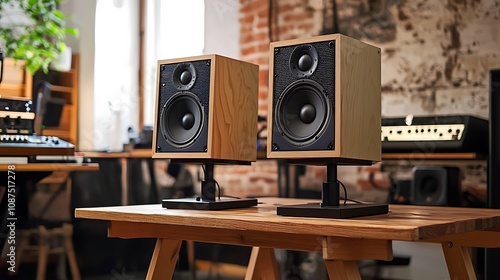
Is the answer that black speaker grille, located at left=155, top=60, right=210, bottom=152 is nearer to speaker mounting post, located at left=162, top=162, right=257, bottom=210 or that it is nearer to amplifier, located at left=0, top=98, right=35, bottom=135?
speaker mounting post, located at left=162, top=162, right=257, bottom=210

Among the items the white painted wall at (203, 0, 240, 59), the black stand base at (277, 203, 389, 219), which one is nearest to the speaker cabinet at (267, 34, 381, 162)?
the black stand base at (277, 203, 389, 219)

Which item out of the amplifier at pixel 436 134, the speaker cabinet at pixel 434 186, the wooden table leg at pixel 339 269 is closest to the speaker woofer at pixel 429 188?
the speaker cabinet at pixel 434 186

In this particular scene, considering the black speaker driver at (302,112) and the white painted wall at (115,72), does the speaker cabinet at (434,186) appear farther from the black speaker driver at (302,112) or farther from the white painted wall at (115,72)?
the white painted wall at (115,72)

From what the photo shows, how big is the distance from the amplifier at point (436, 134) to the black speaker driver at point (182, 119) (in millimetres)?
1073

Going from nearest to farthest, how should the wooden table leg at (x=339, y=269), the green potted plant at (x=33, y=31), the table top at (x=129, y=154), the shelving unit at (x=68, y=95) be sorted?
1. the wooden table leg at (x=339, y=269)
2. the green potted plant at (x=33, y=31)
3. the shelving unit at (x=68, y=95)
4. the table top at (x=129, y=154)

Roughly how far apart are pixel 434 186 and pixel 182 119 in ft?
4.00

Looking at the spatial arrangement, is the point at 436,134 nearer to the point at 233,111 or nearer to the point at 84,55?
the point at 233,111

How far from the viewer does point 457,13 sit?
282 centimetres

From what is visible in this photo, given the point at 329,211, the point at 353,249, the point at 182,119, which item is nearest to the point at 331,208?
the point at 329,211

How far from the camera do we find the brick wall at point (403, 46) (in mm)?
2758

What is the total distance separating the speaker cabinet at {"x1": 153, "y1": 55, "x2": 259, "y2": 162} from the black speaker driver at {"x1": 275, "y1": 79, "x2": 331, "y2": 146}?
0.22m

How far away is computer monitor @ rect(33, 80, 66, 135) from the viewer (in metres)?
2.77

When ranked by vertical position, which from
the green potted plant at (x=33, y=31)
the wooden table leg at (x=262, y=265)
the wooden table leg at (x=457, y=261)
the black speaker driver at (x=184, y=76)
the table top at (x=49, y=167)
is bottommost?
the wooden table leg at (x=262, y=265)

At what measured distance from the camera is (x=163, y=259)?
5.97 ft
